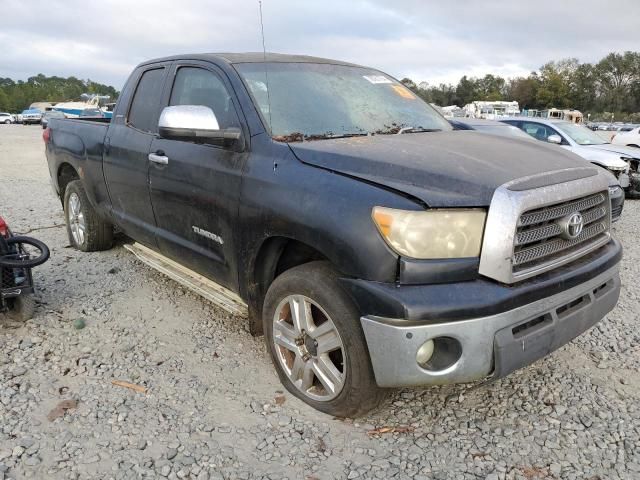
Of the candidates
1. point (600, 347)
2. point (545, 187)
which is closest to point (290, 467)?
point (545, 187)

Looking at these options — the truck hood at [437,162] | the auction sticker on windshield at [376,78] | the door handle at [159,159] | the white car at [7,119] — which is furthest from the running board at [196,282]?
the white car at [7,119]

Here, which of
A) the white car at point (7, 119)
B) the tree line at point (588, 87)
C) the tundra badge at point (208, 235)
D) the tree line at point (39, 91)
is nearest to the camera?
the tundra badge at point (208, 235)

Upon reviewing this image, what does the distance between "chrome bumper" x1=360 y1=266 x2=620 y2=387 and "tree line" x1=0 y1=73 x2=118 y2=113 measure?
95031 mm

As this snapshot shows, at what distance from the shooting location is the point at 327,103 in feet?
11.2

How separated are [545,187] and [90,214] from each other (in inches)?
168

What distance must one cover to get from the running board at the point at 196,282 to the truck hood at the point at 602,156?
7808 mm

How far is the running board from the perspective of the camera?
11.4 ft

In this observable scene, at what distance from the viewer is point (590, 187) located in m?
2.77

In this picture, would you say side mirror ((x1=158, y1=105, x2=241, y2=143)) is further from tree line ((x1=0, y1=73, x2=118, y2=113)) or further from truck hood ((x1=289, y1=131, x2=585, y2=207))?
tree line ((x1=0, y1=73, x2=118, y2=113))

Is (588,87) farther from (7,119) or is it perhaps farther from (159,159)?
(159,159)

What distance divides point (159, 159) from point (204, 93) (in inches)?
21.4

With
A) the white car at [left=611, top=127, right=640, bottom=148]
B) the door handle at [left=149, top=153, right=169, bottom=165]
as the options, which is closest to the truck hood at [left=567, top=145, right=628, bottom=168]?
the white car at [left=611, top=127, right=640, bottom=148]

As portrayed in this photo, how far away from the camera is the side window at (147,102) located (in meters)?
4.12

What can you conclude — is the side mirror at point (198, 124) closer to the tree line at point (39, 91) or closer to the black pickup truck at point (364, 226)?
the black pickup truck at point (364, 226)
